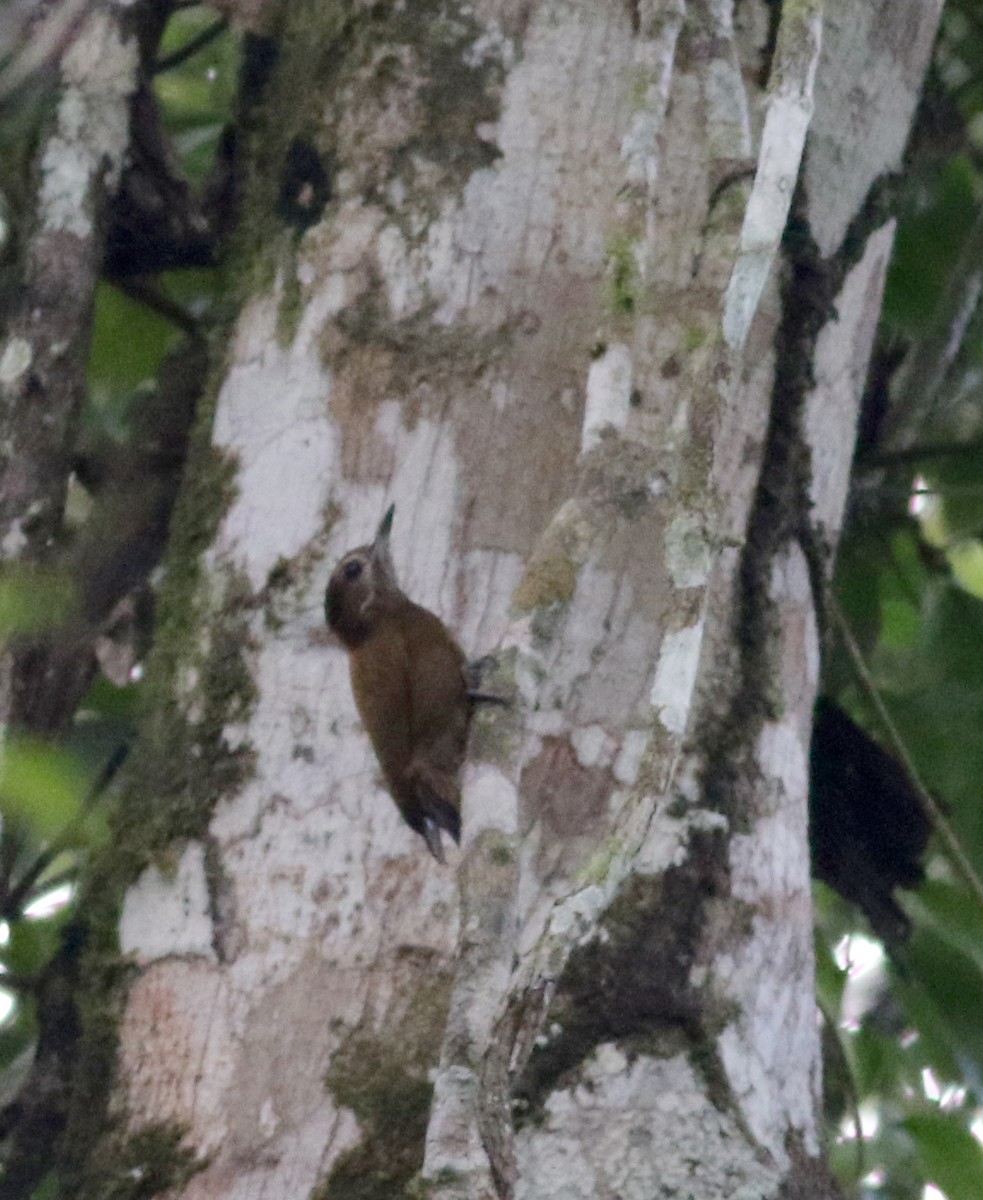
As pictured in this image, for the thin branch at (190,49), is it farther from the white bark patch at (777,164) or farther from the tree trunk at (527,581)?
the white bark patch at (777,164)

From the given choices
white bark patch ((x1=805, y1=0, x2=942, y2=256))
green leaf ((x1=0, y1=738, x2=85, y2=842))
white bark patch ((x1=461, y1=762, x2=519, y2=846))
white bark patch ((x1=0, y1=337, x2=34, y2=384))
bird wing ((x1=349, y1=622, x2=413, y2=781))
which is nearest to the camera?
green leaf ((x1=0, y1=738, x2=85, y2=842))

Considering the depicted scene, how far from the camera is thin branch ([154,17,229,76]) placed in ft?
10.6

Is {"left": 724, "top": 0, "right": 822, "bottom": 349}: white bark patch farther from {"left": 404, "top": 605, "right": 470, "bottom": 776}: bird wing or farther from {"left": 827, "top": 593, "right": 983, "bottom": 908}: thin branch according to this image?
{"left": 827, "top": 593, "right": 983, "bottom": 908}: thin branch

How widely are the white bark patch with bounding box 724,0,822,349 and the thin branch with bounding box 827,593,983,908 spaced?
3.54ft

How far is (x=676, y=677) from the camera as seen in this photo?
1.95 m

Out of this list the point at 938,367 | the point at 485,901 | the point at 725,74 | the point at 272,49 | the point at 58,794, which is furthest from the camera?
the point at 938,367

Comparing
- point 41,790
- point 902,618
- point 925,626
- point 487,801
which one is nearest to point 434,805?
point 487,801

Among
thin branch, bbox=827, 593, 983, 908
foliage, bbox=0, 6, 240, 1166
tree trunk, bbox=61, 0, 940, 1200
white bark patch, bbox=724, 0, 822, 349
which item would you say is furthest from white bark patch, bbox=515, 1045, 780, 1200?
thin branch, bbox=827, 593, 983, 908

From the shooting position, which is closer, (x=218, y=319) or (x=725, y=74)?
(x=725, y=74)

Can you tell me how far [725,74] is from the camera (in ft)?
8.26

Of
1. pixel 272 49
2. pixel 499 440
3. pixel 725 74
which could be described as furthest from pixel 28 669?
pixel 725 74

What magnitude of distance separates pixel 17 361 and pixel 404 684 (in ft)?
2.32

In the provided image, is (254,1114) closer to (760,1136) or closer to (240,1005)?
(240,1005)

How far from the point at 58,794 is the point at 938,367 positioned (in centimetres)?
288
